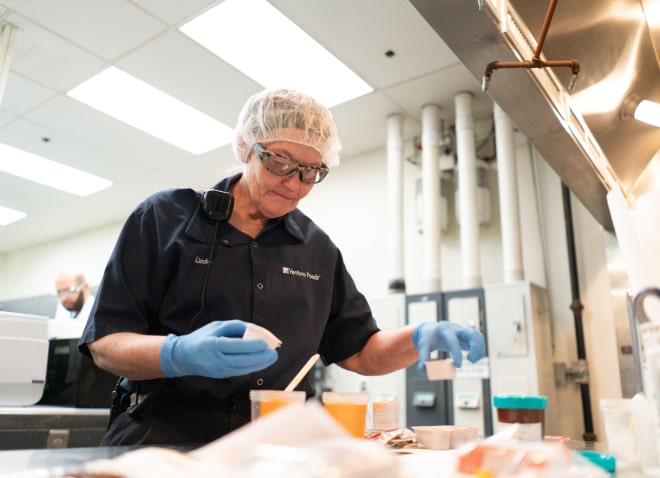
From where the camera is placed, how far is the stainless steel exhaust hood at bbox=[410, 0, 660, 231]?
1270 mm

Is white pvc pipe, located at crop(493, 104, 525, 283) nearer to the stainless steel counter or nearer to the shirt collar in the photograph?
the shirt collar

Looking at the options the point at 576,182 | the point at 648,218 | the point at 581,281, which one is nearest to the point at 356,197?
the point at 581,281

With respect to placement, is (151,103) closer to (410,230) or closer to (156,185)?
(156,185)

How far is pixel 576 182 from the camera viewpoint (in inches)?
86.0

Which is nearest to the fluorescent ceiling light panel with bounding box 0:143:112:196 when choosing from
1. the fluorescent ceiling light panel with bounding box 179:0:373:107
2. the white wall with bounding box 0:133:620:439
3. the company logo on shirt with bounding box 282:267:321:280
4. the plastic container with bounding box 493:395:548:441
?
the white wall with bounding box 0:133:620:439

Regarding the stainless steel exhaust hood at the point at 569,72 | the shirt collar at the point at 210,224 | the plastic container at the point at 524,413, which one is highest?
the stainless steel exhaust hood at the point at 569,72

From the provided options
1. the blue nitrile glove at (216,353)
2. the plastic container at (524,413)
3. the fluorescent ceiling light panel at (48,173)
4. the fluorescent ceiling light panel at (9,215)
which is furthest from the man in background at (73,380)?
the fluorescent ceiling light panel at (9,215)

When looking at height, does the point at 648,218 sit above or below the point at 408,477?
above

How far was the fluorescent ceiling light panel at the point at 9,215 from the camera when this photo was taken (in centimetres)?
621

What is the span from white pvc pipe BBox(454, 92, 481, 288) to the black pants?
2.50m

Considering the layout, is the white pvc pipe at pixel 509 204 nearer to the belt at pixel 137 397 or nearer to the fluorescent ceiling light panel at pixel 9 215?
the belt at pixel 137 397

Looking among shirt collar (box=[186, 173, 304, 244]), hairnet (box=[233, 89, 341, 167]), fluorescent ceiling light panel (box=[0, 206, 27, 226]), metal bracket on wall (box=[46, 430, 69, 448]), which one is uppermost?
fluorescent ceiling light panel (box=[0, 206, 27, 226])

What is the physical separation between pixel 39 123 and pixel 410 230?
3055 millimetres

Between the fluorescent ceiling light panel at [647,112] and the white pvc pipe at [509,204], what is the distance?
148 centimetres
